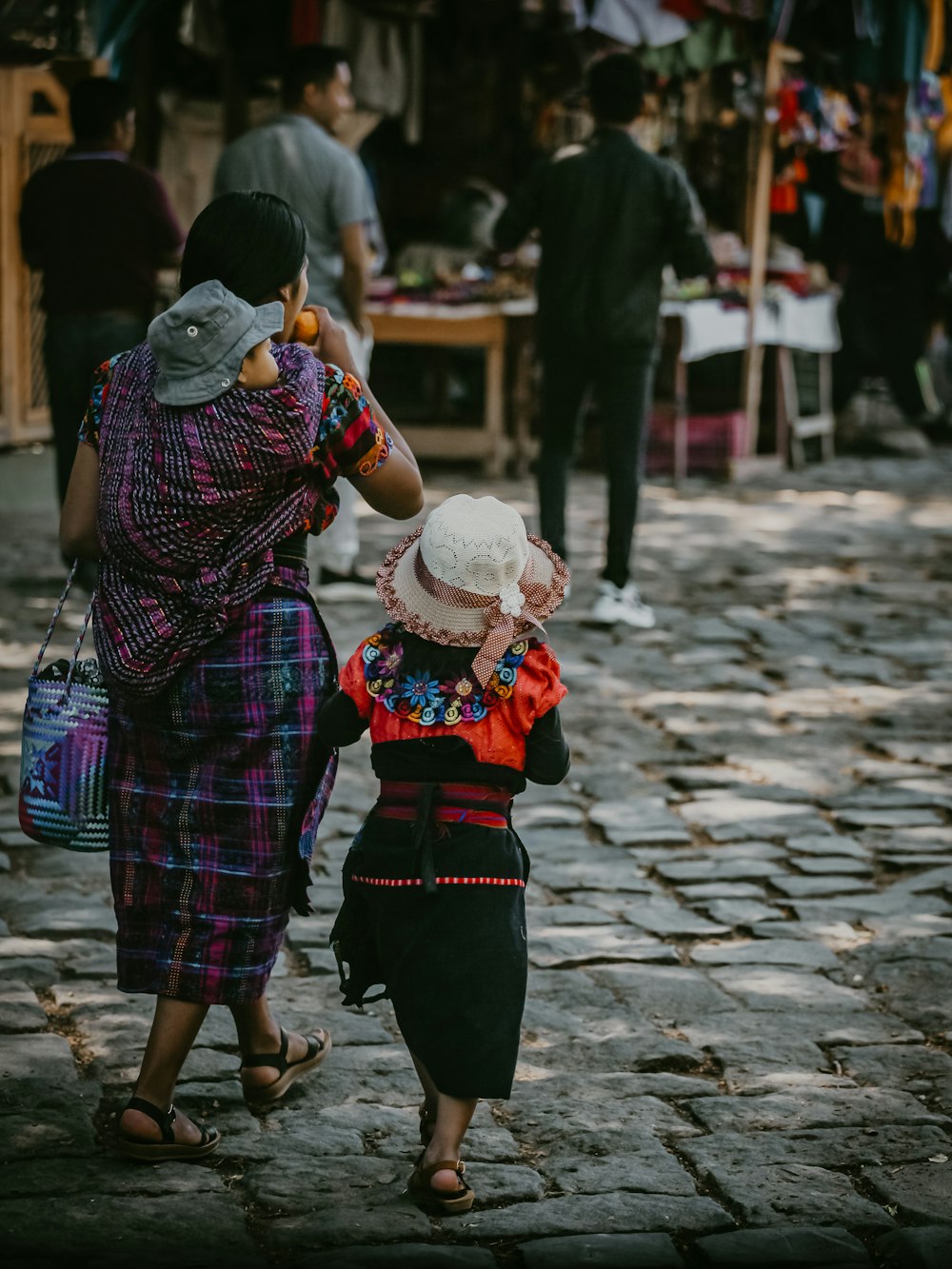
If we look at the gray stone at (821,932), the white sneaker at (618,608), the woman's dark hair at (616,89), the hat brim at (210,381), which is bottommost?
the white sneaker at (618,608)

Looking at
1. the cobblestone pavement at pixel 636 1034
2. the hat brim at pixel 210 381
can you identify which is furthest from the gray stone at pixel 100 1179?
the hat brim at pixel 210 381

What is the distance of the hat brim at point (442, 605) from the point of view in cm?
314

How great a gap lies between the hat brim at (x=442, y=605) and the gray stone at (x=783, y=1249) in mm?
1082

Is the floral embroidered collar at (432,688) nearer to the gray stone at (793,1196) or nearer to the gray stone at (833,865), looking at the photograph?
the gray stone at (793,1196)

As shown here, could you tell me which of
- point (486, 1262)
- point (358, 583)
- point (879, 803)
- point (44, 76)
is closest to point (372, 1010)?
point (486, 1262)

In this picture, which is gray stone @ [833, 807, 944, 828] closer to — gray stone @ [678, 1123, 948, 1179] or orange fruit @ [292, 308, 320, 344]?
gray stone @ [678, 1123, 948, 1179]

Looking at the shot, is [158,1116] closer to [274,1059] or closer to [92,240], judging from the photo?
[274,1059]

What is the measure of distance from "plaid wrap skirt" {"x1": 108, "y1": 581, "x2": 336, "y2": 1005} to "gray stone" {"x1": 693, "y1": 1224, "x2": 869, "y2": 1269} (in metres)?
0.97

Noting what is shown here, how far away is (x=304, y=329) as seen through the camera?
3.42m

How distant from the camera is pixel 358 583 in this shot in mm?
8336

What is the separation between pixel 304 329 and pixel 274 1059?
55.9 inches

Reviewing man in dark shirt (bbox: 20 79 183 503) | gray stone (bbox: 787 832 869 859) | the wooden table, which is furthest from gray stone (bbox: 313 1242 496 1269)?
the wooden table

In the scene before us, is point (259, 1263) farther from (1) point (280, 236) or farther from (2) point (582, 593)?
(2) point (582, 593)

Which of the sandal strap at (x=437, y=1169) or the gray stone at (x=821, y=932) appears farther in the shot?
A: the gray stone at (x=821, y=932)
